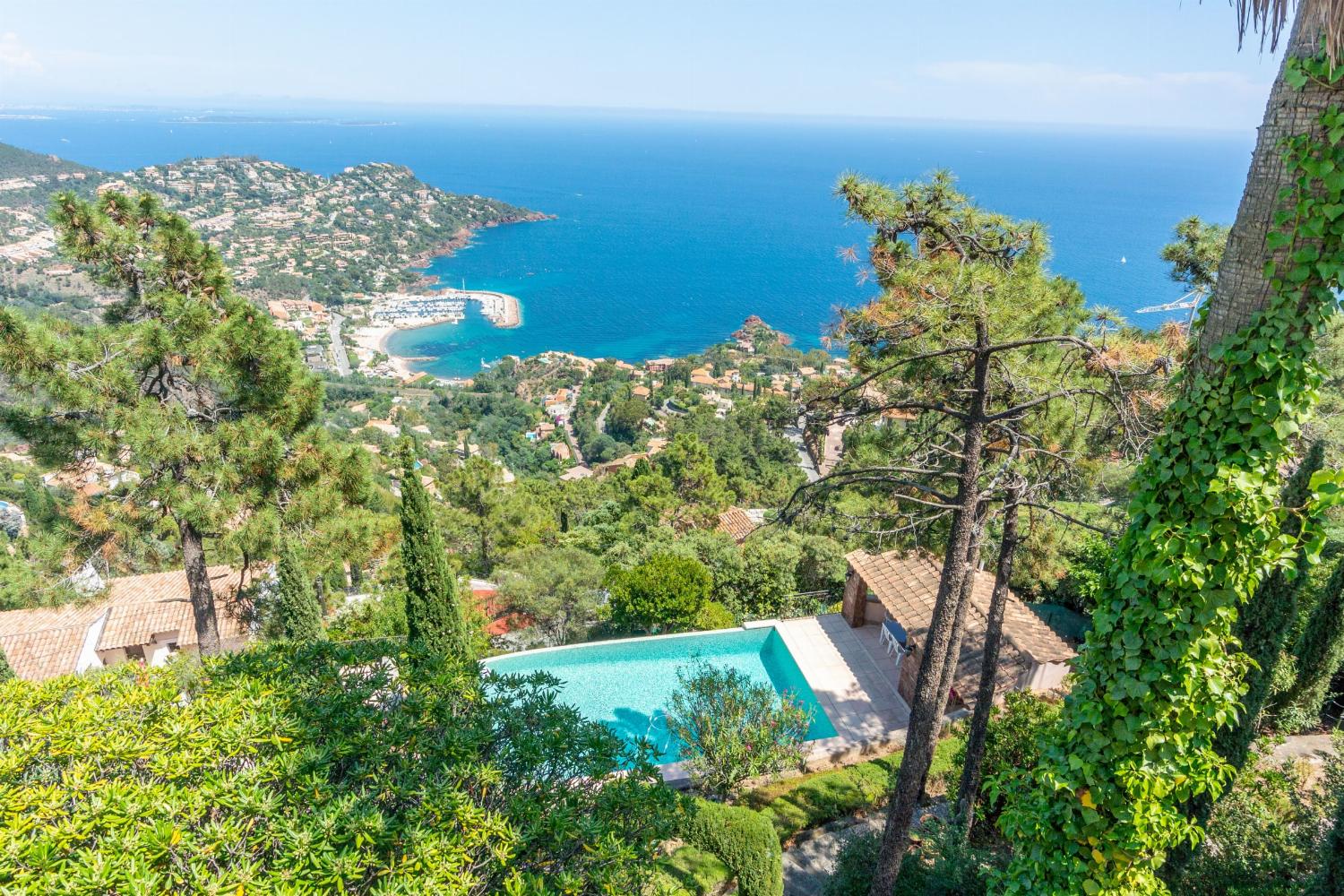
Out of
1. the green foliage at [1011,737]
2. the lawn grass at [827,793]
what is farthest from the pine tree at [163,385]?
the green foliage at [1011,737]

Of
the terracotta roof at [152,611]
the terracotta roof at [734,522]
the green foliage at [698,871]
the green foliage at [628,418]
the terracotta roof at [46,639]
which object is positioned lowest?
the green foliage at [628,418]

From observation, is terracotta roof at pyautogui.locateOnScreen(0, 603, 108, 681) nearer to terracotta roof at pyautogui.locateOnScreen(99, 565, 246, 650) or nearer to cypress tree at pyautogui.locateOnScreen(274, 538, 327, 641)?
terracotta roof at pyautogui.locateOnScreen(99, 565, 246, 650)

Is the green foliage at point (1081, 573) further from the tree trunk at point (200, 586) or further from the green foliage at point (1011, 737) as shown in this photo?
the tree trunk at point (200, 586)

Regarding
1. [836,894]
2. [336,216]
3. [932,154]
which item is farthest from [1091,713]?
[932,154]

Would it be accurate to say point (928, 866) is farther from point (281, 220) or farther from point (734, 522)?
point (281, 220)

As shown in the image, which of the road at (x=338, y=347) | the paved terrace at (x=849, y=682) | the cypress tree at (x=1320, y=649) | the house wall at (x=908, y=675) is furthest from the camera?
the road at (x=338, y=347)

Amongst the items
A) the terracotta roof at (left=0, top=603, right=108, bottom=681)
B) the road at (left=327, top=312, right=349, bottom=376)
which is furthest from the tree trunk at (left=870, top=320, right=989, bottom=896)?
the road at (left=327, top=312, right=349, bottom=376)

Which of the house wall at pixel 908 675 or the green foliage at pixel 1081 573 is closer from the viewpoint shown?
the house wall at pixel 908 675

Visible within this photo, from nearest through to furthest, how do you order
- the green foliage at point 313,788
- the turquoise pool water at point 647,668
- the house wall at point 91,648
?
1. the green foliage at point 313,788
2. the turquoise pool water at point 647,668
3. the house wall at point 91,648
